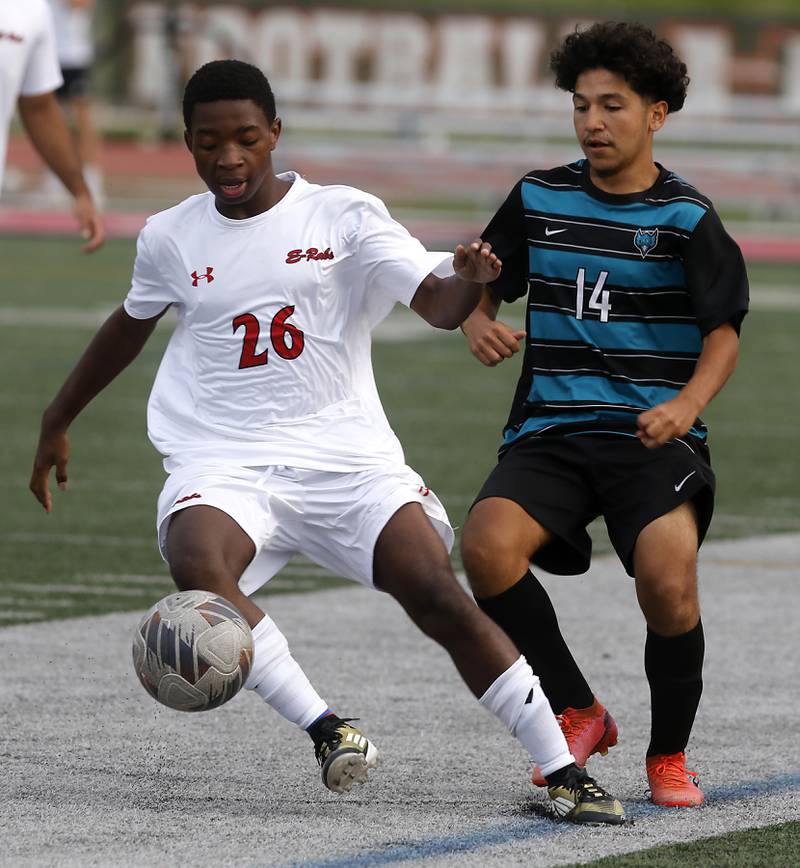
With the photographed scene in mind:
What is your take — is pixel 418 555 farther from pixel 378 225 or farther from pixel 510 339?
pixel 378 225

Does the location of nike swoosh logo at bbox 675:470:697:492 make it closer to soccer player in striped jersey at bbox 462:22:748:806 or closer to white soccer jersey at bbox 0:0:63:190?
soccer player in striped jersey at bbox 462:22:748:806

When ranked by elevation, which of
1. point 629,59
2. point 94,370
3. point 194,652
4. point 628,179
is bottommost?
point 194,652

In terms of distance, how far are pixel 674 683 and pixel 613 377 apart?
2.45ft

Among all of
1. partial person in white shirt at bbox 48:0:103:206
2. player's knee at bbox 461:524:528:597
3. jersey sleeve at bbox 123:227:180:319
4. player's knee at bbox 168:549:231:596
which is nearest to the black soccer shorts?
player's knee at bbox 461:524:528:597

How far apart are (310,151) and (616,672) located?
78.8ft

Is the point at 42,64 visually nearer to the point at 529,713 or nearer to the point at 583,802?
the point at 529,713

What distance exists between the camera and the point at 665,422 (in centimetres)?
495

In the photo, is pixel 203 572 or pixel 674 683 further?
pixel 674 683

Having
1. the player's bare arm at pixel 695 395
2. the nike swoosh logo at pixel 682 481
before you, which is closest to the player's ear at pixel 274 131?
the player's bare arm at pixel 695 395

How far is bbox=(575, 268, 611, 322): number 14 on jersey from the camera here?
531 cm

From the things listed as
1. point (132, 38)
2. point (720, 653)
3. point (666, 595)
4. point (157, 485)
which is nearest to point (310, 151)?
point (132, 38)

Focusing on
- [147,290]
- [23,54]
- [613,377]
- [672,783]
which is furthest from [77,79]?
[672,783]

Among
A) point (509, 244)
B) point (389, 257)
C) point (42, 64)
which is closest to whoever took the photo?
point (389, 257)

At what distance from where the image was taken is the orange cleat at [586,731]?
5328 millimetres
